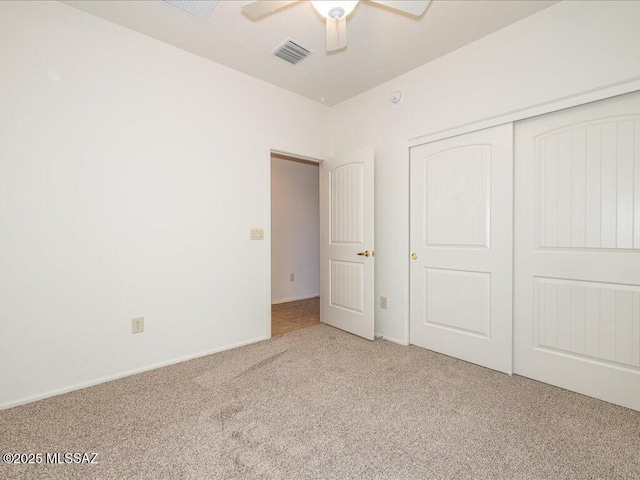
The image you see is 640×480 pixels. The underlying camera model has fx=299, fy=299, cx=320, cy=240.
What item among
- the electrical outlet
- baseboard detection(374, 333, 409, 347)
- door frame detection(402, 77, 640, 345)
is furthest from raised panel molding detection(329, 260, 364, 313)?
the electrical outlet

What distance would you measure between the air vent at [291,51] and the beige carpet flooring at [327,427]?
2.64 meters

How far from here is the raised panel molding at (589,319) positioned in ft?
6.03

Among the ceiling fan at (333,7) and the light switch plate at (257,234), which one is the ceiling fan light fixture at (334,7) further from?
the light switch plate at (257,234)

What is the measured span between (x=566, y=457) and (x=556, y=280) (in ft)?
3.71

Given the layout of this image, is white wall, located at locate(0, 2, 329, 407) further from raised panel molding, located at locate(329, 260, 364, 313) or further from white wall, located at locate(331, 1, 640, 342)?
white wall, located at locate(331, 1, 640, 342)

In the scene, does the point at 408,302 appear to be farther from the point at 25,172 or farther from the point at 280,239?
the point at 25,172

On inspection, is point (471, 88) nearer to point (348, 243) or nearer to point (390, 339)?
point (348, 243)

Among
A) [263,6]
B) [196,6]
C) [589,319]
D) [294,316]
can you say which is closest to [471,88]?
[263,6]

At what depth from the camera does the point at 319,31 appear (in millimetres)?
2299

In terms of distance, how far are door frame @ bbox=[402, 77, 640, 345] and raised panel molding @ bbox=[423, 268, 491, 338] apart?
0.76ft

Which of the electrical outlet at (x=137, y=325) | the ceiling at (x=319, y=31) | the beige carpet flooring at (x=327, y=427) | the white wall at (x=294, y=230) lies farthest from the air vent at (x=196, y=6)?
the white wall at (x=294, y=230)

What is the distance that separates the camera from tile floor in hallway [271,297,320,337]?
3.53 meters

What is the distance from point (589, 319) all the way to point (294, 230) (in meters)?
4.02

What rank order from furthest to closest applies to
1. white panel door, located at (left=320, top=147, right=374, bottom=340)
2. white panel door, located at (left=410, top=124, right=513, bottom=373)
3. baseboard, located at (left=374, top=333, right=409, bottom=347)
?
1. white panel door, located at (left=320, top=147, right=374, bottom=340)
2. baseboard, located at (left=374, top=333, right=409, bottom=347)
3. white panel door, located at (left=410, top=124, right=513, bottom=373)
